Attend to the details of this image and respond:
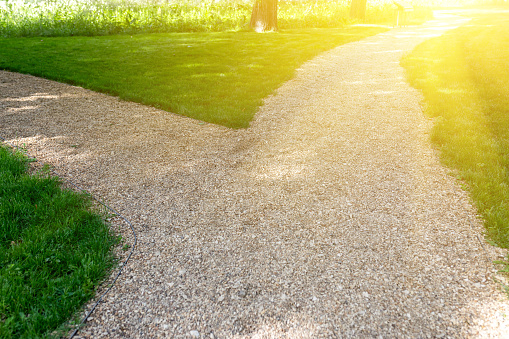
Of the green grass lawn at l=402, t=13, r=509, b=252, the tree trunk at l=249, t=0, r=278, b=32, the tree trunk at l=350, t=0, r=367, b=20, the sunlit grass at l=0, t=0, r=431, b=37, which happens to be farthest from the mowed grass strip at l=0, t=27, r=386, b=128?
the tree trunk at l=350, t=0, r=367, b=20

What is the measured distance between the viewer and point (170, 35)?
14.9 metres

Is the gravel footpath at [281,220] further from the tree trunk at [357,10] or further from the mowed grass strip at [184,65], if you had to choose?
the tree trunk at [357,10]

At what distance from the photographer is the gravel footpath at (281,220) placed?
270 cm

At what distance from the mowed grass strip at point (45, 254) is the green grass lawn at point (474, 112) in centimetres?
371

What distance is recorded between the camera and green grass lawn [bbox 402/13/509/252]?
4148 mm

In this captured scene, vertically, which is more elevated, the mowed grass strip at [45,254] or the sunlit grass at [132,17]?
the sunlit grass at [132,17]

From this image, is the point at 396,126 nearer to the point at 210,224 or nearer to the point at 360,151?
the point at 360,151

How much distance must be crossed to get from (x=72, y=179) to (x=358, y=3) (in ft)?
67.5

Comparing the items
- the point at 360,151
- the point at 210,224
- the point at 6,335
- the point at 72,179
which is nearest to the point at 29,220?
the point at 72,179

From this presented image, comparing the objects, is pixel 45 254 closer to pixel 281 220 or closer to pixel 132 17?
pixel 281 220

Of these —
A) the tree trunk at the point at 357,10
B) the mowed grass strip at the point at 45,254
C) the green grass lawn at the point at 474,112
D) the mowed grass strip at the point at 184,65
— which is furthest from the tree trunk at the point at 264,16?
the mowed grass strip at the point at 45,254

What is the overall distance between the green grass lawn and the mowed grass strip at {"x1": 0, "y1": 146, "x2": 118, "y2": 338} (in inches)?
146

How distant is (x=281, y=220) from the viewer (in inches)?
153

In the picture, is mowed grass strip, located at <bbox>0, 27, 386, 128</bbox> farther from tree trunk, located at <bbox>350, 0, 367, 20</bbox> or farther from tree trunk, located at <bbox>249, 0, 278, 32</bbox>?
tree trunk, located at <bbox>350, 0, 367, 20</bbox>
